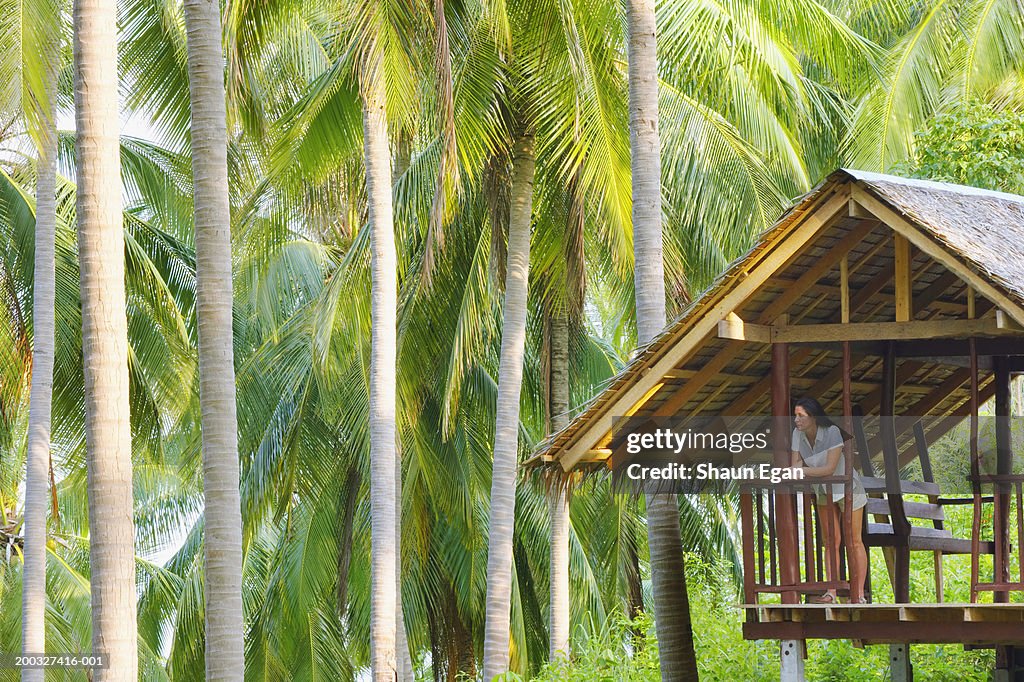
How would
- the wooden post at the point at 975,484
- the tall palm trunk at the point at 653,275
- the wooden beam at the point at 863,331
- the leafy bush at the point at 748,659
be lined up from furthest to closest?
the leafy bush at the point at 748,659 < the tall palm trunk at the point at 653,275 < the wooden beam at the point at 863,331 < the wooden post at the point at 975,484

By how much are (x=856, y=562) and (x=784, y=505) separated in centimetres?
62

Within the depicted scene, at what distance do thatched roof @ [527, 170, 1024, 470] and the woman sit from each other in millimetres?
850

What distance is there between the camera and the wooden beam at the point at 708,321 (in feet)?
32.3

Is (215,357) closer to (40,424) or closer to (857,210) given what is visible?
(857,210)

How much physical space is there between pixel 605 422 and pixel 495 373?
11974 mm

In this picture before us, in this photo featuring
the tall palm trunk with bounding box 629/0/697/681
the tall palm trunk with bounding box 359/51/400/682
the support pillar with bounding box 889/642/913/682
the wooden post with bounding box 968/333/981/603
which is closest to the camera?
the wooden post with bounding box 968/333/981/603

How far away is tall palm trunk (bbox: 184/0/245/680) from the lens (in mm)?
10203

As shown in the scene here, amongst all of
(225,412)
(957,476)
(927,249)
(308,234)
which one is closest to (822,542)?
(927,249)

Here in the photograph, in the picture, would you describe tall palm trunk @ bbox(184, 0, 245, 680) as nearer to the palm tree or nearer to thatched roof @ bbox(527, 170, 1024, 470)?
thatched roof @ bbox(527, 170, 1024, 470)

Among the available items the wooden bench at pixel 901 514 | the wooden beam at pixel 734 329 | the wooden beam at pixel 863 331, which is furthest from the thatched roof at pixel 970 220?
the wooden bench at pixel 901 514

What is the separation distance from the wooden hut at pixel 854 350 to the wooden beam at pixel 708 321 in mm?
10

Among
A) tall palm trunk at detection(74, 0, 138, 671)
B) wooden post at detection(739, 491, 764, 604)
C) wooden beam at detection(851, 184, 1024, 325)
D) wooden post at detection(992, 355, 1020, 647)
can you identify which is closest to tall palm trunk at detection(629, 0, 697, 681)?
wooden post at detection(739, 491, 764, 604)

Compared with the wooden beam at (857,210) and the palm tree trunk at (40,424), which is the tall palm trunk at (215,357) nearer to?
the wooden beam at (857,210)

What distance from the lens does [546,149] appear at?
634 inches
